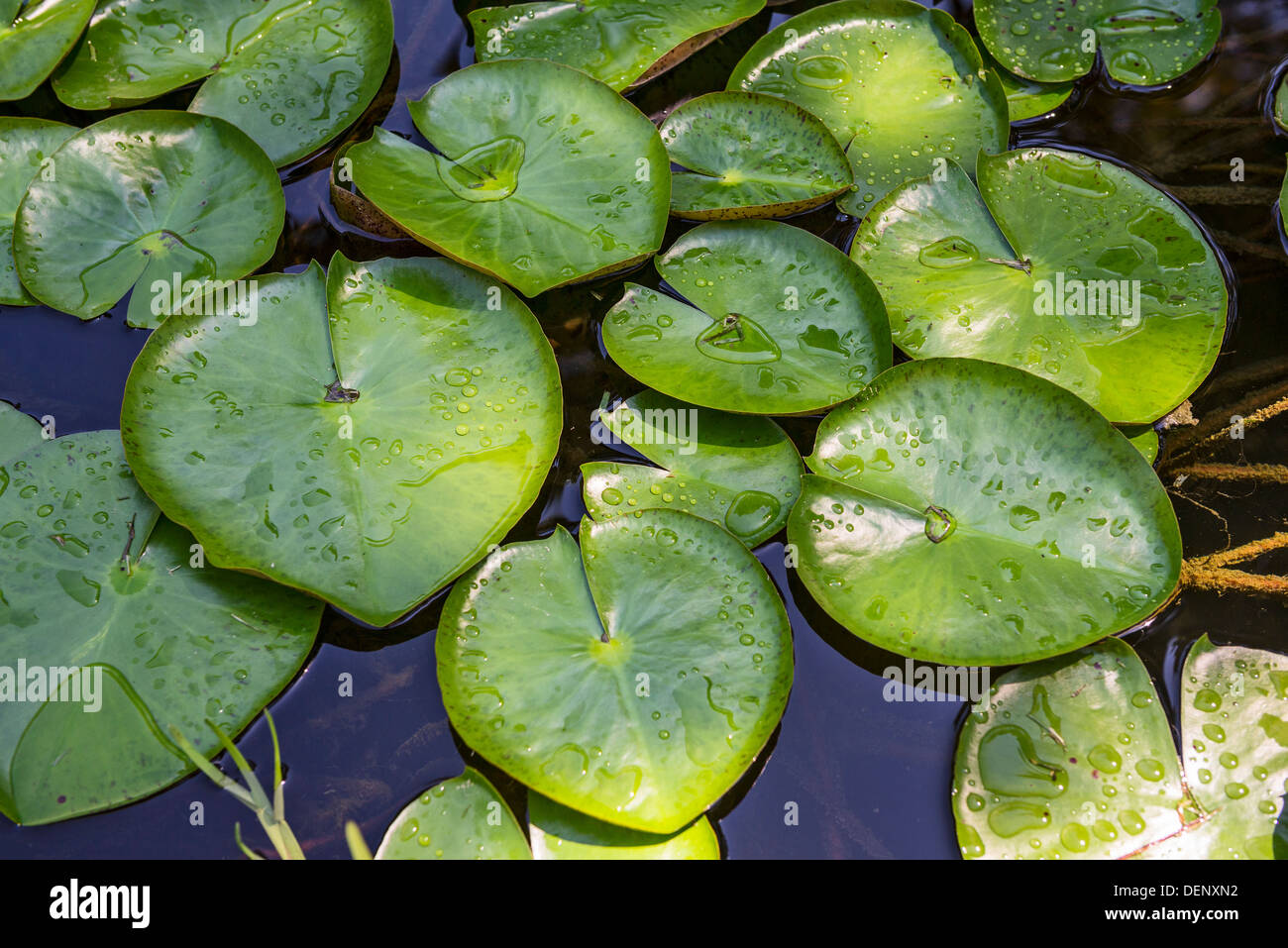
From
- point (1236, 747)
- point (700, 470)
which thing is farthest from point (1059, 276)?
point (1236, 747)

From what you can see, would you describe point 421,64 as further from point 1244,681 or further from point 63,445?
point 1244,681

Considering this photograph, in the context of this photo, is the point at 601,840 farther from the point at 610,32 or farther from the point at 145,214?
the point at 610,32

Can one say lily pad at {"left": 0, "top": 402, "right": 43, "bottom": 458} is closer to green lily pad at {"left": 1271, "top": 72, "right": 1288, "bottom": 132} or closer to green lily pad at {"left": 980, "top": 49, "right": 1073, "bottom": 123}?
green lily pad at {"left": 980, "top": 49, "right": 1073, "bottom": 123}

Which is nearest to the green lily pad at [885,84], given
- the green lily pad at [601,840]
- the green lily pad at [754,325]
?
the green lily pad at [754,325]

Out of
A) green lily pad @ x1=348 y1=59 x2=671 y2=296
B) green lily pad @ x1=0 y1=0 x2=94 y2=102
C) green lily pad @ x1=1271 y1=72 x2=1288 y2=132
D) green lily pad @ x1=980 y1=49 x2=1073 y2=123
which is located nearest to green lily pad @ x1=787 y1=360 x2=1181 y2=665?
green lily pad @ x1=348 y1=59 x2=671 y2=296

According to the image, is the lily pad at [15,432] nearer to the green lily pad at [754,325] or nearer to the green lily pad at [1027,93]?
the green lily pad at [754,325]

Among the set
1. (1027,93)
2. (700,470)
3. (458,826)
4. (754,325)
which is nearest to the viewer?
(458,826)
